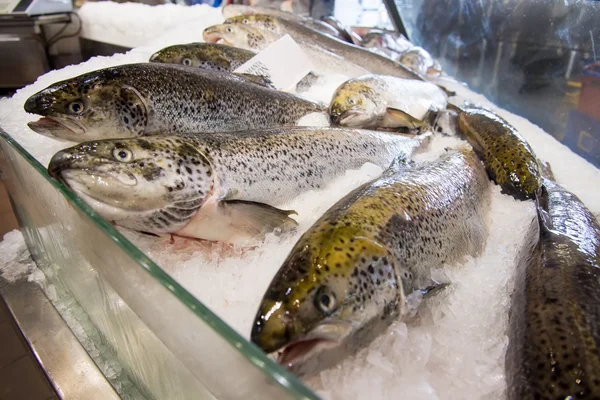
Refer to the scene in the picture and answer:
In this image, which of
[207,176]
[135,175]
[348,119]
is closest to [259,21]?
[348,119]

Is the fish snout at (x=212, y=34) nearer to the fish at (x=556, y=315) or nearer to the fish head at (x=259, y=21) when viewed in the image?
the fish head at (x=259, y=21)

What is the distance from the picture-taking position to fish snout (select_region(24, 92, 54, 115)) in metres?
1.11

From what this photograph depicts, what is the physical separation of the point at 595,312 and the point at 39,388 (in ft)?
4.33

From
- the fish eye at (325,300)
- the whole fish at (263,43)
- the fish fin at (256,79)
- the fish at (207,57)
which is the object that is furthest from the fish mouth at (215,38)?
the fish eye at (325,300)

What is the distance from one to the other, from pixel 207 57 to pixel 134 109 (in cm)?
83

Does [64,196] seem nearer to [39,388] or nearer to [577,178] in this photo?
[39,388]

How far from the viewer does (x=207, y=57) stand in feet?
6.38

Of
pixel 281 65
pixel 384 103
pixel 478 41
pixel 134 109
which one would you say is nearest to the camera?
pixel 134 109

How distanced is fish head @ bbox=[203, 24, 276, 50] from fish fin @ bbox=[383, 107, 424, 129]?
105 cm

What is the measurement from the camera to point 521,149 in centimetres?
154

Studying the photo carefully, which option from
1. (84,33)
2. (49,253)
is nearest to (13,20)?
(84,33)

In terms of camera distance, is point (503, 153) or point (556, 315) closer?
point (556, 315)

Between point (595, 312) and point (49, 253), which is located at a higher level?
point (595, 312)

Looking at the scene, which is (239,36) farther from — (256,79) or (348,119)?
(348,119)
